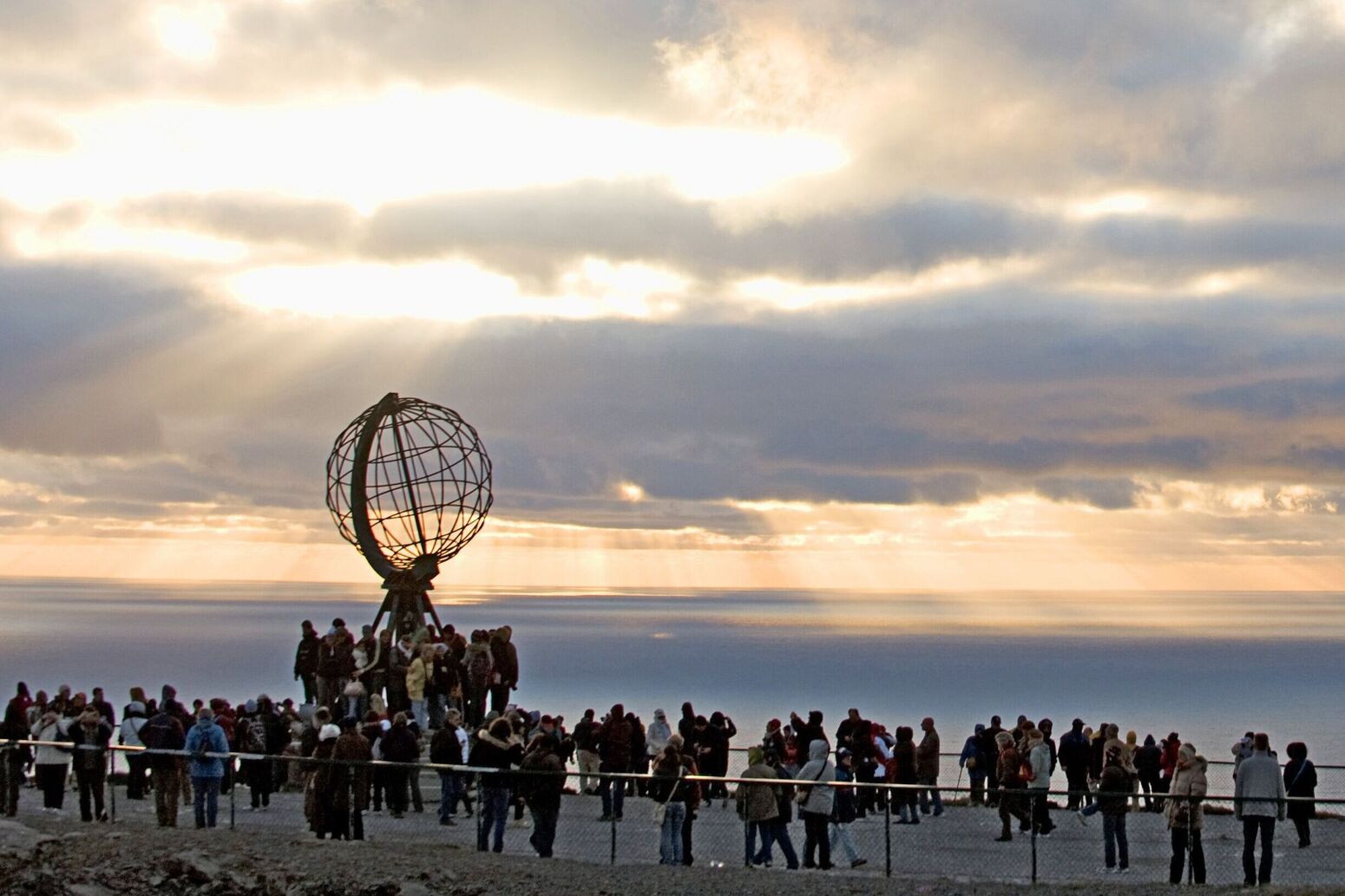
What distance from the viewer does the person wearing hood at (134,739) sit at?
23391 mm

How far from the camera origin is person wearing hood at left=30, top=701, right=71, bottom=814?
72.9 feet

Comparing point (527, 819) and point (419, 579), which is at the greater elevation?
point (419, 579)

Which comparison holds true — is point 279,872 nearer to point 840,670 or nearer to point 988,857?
point 988,857

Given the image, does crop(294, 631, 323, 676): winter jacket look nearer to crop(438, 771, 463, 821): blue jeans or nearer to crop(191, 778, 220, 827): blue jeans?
crop(191, 778, 220, 827): blue jeans

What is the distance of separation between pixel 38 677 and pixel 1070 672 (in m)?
95.2

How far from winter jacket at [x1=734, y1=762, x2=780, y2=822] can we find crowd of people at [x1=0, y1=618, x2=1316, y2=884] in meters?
0.02

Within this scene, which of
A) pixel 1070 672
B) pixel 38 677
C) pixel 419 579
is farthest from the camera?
pixel 1070 672

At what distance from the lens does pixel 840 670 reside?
571 ft

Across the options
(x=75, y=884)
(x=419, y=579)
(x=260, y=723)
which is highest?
(x=419, y=579)

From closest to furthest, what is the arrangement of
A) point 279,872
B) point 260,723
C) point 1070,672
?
point 279,872
point 260,723
point 1070,672

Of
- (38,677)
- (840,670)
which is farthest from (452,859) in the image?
(840,670)

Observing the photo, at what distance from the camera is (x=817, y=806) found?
63.4ft

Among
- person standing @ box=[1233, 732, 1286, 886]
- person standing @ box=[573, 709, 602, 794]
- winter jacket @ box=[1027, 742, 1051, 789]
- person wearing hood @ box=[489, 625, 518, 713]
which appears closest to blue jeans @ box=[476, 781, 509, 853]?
person standing @ box=[573, 709, 602, 794]

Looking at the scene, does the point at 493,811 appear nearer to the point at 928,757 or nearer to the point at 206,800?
the point at 206,800
